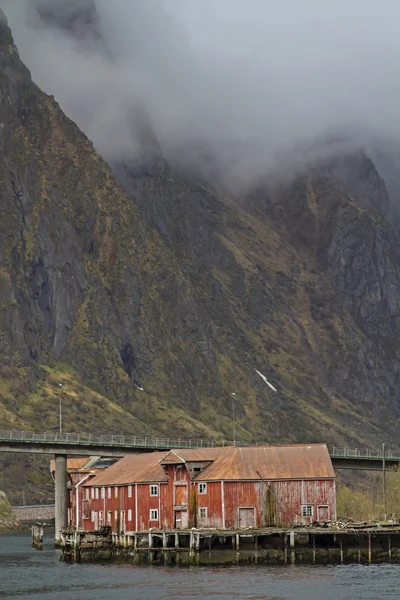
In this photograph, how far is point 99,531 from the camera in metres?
161

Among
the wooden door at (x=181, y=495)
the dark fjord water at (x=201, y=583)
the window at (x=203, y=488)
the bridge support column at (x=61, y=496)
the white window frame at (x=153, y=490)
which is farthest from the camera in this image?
the bridge support column at (x=61, y=496)

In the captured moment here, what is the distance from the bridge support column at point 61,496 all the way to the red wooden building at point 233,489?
31047 mm

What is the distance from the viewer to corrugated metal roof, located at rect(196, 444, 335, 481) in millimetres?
148500

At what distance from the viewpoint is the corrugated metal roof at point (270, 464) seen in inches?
5846

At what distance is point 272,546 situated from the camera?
5605 inches

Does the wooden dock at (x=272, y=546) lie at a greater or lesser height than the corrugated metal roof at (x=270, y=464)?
lesser

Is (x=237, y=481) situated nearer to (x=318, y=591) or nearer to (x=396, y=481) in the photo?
(x=318, y=591)

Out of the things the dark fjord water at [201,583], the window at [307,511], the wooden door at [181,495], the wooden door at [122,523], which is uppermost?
the wooden door at [181,495]

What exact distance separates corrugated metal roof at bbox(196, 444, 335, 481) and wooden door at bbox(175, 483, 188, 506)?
222 cm

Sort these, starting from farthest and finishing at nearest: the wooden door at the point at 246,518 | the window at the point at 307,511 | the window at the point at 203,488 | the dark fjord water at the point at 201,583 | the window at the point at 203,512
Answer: the window at the point at 203,488
the window at the point at 307,511
the window at the point at 203,512
the wooden door at the point at 246,518
the dark fjord water at the point at 201,583

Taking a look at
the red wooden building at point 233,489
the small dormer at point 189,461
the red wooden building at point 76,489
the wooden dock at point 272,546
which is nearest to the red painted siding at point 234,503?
the red wooden building at point 233,489

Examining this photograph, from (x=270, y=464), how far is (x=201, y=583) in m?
28.5

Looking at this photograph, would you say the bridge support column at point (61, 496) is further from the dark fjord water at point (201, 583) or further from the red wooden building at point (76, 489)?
the dark fjord water at point (201, 583)

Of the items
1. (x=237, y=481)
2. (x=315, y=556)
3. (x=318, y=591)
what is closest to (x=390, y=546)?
(x=315, y=556)
